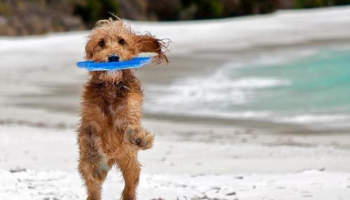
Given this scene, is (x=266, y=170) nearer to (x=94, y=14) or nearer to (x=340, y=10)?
(x=94, y=14)

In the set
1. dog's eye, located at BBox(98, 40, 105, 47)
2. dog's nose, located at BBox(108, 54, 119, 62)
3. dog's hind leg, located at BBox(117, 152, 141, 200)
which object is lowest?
dog's hind leg, located at BBox(117, 152, 141, 200)

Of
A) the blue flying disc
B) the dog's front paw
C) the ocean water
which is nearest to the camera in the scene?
the dog's front paw

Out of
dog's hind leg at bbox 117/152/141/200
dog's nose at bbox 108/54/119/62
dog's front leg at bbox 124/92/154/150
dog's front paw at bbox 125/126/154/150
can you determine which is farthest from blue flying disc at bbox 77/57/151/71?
dog's hind leg at bbox 117/152/141/200

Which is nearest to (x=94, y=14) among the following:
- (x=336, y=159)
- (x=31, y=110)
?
(x=31, y=110)

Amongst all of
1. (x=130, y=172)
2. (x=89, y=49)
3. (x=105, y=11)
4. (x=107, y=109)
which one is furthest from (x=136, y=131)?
(x=105, y=11)

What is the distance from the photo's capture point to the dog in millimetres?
5434

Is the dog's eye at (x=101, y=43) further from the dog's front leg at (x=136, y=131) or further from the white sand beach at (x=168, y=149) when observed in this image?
the white sand beach at (x=168, y=149)

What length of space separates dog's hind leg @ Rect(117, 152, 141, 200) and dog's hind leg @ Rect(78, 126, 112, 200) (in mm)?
92

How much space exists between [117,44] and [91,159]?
660 millimetres

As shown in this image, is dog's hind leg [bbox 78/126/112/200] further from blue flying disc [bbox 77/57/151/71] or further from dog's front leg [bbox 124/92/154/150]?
blue flying disc [bbox 77/57/151/71]

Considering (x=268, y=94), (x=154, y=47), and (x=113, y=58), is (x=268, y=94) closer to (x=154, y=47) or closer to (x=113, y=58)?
(x=154, y=47)

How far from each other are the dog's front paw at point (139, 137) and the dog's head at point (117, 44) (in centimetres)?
39

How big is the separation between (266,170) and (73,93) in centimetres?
851

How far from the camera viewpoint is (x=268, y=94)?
55.7 feet
